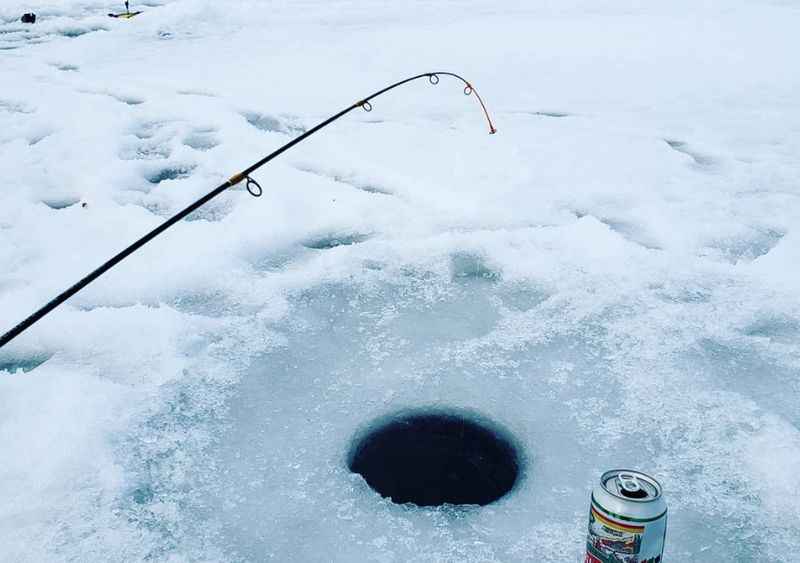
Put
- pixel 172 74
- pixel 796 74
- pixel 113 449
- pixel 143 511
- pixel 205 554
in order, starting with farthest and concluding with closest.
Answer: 1. pixel 172 74
2. pixel 796 74
3. pixel 113 449
4. pixel 143 511
5. pixel 205 554

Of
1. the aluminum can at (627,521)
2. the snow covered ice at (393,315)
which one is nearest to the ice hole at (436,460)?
the snow covered ice at (393,315)

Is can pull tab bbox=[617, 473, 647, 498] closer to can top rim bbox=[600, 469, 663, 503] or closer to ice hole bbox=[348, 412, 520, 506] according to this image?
can top rim bbox=[600, 469, 663, 503]

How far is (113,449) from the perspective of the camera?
2135 millimetres

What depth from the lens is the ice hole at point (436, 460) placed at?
2.04 m

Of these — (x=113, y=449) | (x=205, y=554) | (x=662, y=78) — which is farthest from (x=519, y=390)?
(x=662, y=78)

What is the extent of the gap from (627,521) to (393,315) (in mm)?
1636

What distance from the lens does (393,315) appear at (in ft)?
9.64

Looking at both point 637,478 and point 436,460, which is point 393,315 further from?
point 637,478

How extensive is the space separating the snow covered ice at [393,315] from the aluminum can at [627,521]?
0.32m

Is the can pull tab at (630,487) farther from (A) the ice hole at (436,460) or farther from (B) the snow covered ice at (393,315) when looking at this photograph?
(A) the ice hole at (436,460)

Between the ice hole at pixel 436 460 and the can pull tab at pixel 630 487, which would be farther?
the ice hole at pixel 436 460

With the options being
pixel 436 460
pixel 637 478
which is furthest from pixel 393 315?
pixel 637 478

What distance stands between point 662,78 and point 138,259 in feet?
19.0

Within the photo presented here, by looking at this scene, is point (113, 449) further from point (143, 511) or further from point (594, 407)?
point (594, 407)
